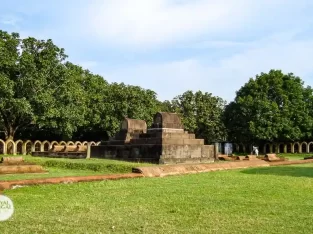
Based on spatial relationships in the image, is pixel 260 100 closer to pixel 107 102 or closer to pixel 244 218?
pixel 107 102

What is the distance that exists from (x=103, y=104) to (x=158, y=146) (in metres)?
20.2

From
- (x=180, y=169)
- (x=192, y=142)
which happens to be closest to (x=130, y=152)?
(x=192, y=142)

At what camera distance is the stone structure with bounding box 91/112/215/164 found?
17641 mm

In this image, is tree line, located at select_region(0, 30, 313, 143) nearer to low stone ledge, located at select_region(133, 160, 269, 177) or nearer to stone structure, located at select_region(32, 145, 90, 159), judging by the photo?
stone structure, located at select_region(32, 145, 90, 159)

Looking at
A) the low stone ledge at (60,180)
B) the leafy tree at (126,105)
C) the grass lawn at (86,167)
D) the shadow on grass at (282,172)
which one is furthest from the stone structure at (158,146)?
the leafy tree at (126,105)

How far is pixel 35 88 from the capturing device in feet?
93.3

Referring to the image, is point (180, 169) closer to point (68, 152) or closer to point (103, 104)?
point (68, 152)

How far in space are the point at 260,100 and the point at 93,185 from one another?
33.9m

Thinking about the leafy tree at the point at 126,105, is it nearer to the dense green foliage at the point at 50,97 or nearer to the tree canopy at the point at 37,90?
the dense green foliage at the point at 50,97

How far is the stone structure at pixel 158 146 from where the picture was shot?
17641 mm

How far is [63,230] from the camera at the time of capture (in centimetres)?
527

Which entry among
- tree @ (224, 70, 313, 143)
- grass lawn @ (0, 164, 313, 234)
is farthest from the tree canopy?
grass lawn @ (0, 164, 313, 234)

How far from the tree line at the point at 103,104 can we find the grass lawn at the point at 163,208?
65.8ft

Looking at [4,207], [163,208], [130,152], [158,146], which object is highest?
[158,146]
